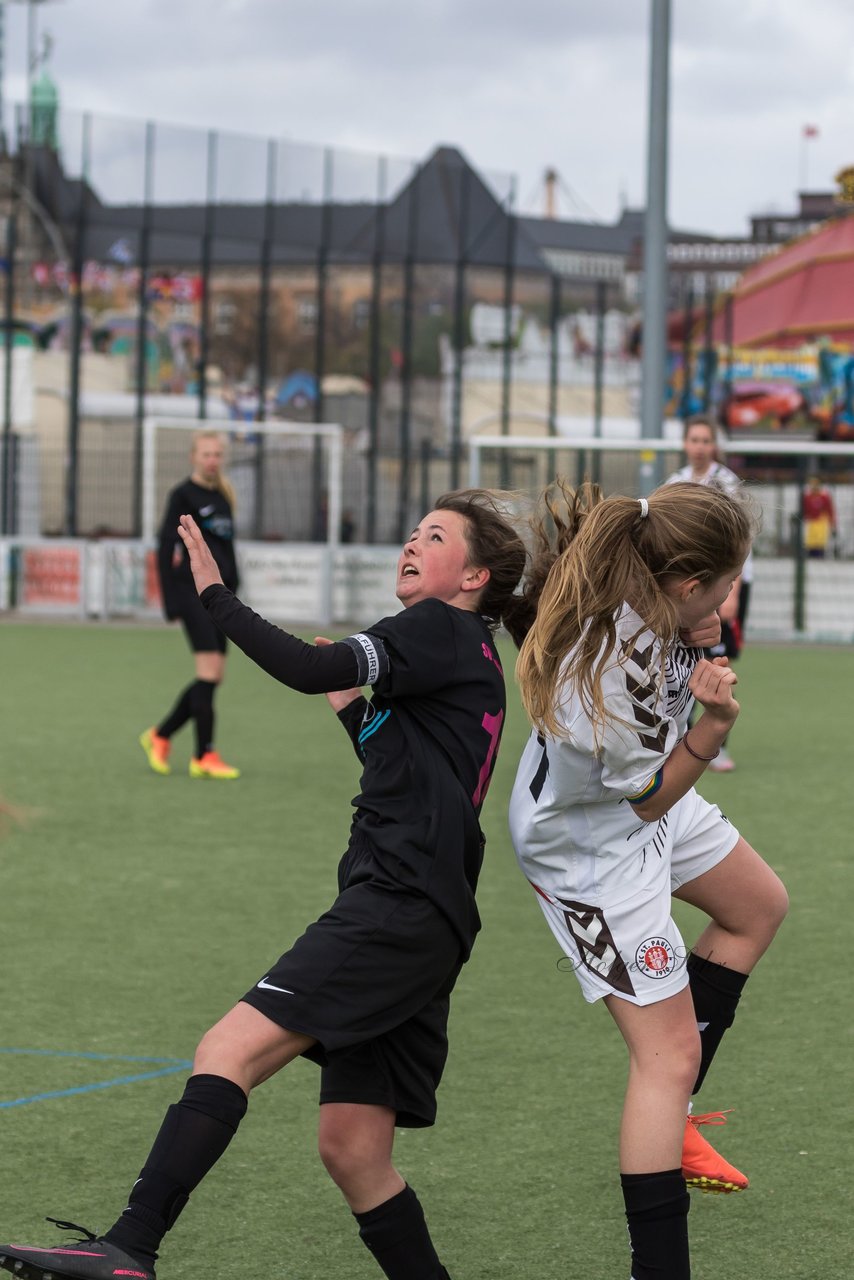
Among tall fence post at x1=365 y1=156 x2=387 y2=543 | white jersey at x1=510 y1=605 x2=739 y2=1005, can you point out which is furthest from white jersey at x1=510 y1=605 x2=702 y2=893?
tall fence post at x1=365 y1=156 x2=387 y2=543

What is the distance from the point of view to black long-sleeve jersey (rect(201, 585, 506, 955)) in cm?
308

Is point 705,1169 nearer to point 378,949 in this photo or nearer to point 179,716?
point 378,949

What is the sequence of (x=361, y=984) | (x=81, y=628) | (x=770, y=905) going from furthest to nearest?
(x=81, y=628)
(x=770, y=905)
(x=361, y=984)

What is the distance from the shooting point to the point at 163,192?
32.7m

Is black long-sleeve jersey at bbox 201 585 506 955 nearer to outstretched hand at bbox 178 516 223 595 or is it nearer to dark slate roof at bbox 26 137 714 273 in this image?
outstretched hand at bbox 178 516 223 595

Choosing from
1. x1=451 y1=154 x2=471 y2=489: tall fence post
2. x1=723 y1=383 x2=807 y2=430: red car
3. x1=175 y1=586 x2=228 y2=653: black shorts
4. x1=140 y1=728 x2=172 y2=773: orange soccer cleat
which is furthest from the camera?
x1=723 y1=383 x2=807 y2=430: red car

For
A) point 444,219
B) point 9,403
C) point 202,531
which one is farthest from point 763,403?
point 202,531

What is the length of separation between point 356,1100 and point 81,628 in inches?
732

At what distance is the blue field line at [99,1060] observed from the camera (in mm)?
4547

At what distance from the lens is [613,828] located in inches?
127

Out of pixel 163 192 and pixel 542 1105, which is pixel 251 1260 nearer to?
pixel 542 1105

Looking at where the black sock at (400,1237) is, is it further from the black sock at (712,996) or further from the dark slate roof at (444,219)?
the dark slate roof at (444,219)

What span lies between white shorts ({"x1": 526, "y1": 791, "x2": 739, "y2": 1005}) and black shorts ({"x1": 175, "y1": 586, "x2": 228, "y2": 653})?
6.58 m

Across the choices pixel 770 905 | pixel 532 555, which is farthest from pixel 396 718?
pixel 770 905
